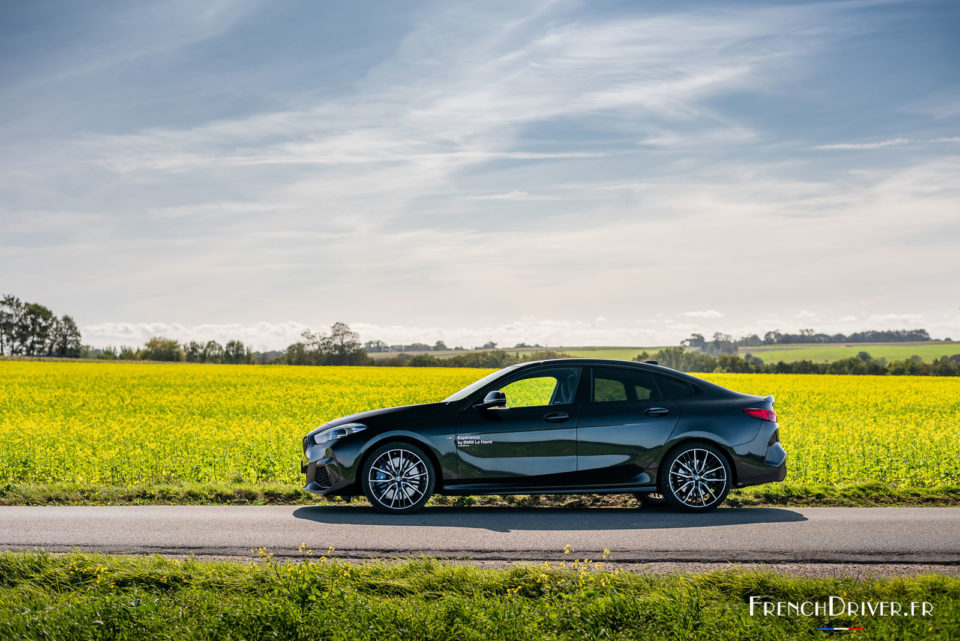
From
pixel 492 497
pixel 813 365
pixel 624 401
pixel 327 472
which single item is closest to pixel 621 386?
pixel 624 401

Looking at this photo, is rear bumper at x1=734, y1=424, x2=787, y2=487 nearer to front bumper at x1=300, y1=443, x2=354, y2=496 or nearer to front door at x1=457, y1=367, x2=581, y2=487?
front door at x1=457, y1=367, x2=581, y2=487

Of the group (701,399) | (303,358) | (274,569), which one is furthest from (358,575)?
(303,358)

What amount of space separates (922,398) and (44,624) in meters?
37.6

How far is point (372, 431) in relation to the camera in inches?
359

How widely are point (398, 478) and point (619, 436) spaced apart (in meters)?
2.44

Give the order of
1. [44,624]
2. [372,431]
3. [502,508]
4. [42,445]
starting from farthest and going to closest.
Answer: [42,445]
[502,508]
[372,431]
[44,624]

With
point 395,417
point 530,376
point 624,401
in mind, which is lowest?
point 395,417

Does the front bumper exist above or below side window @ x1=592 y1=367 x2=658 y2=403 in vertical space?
below

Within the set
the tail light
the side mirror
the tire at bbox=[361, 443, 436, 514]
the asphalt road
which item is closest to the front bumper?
the tire at bbox=[361, 443, 436, 514]

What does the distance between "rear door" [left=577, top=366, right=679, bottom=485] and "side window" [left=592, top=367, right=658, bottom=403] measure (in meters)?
0.01

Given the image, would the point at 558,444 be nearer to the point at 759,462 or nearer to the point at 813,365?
the point at 759,462

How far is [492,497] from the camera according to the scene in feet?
34.6

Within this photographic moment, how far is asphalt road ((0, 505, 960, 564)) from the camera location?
7.30 metres

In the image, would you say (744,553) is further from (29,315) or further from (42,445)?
(29,315)
